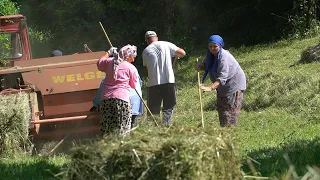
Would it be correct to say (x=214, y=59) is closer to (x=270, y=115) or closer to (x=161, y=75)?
(x=161, y=75)

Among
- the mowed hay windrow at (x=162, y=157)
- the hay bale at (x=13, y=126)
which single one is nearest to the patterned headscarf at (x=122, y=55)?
the hay bale at (x=13, y=126)

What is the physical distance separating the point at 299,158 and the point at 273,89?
287 inches

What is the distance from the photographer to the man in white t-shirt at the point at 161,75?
10.7m

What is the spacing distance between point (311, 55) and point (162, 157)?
12.5 m

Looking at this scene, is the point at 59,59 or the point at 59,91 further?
the point at 59,59

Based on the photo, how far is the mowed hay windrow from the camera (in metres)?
5.08

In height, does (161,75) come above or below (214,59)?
below

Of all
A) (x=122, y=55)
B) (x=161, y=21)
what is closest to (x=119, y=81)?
(x=122, y=55)

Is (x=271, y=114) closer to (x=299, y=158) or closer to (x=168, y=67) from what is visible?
(x=168, y=67)

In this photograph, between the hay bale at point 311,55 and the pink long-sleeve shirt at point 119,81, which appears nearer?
the pink long-sleeve shirt at point 119,81

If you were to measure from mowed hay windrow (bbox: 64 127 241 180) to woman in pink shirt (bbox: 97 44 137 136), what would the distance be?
3.29 meters

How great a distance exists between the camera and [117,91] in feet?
29.1

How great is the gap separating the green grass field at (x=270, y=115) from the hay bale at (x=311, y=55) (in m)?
0.34

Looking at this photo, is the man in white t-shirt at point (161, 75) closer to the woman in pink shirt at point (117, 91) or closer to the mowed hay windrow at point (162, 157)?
the woman in pink shirt at point (117, 91)
